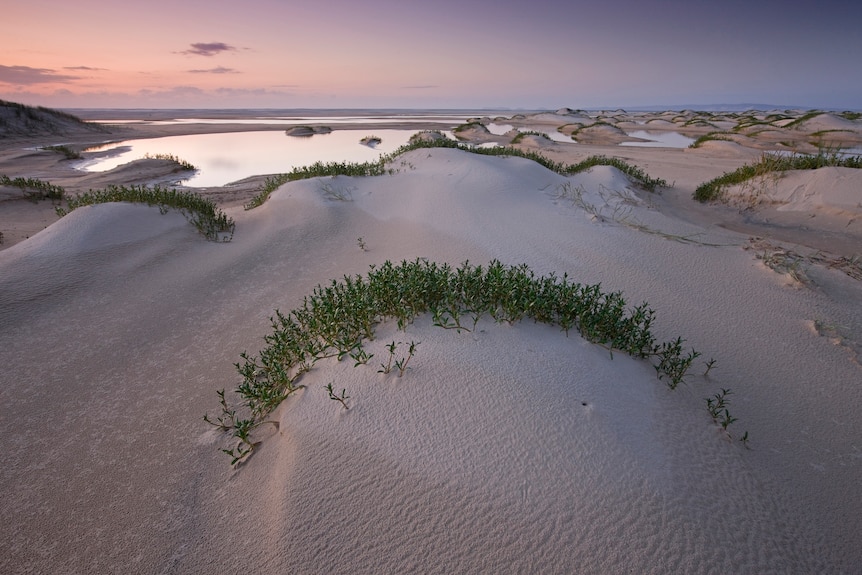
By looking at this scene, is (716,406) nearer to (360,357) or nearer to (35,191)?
(360,357)

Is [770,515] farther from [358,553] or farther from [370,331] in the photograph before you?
[370,331]

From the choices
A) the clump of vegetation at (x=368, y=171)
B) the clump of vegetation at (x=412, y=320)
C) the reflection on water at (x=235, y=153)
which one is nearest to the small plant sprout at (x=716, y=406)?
the clump of vegetation at (x=412, y=320)

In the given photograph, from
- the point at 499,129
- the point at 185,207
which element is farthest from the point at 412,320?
the point at 499,129

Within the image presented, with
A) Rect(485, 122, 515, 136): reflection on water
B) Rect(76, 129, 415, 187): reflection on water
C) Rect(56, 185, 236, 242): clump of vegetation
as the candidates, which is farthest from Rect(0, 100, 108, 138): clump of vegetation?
Rect(485, 122, 515, 136): reflection on water

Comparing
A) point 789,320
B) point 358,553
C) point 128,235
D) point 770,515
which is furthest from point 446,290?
point 128,235

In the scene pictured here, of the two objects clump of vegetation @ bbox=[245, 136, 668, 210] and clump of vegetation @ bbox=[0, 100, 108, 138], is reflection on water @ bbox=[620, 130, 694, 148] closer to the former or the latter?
clump of vegetation @ bbox=[245, 136, 668, 210]

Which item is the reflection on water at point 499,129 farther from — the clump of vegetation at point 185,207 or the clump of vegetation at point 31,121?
the clump of vegetation at point 31,121
